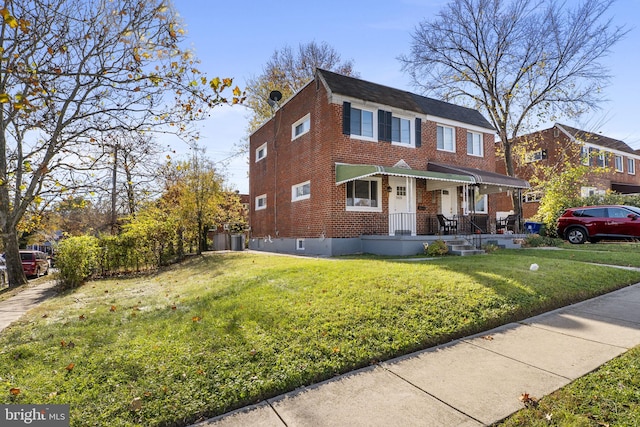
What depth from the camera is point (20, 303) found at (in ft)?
29.1

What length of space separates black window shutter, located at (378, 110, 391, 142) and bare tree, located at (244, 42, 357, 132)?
16.5 m

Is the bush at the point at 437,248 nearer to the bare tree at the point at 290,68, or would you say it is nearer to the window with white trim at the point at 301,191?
the window with white trim at the point at 301,191

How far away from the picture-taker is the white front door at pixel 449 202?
15867 mm

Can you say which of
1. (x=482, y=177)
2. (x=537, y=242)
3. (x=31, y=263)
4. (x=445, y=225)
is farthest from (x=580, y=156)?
(x=31, y=263)

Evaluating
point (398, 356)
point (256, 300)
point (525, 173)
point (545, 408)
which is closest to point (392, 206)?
point (256, 300)

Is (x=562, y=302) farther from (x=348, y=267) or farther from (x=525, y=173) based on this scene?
(x=525, y=173)

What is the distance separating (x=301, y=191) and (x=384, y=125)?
4622 mm

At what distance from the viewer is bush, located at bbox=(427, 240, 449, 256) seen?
462 inches

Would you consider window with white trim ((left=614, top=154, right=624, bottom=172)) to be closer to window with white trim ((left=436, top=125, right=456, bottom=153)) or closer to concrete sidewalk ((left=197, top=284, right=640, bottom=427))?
window with white trim ((left=436, top=125, right=456, bottom=153))

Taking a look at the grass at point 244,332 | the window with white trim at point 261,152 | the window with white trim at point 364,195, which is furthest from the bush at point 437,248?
the window with white trim at point 261,152

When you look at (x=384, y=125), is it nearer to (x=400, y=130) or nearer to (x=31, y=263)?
(x=400, y=130)

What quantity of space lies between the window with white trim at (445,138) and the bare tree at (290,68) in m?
15.8

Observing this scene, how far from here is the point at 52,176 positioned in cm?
1159

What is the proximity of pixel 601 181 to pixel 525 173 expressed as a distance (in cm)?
626
